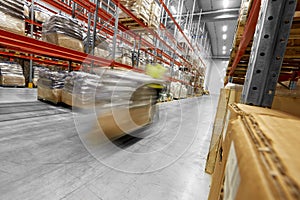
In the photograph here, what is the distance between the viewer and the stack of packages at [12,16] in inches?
69.6

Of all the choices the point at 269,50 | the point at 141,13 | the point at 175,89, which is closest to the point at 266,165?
the point at 269,50

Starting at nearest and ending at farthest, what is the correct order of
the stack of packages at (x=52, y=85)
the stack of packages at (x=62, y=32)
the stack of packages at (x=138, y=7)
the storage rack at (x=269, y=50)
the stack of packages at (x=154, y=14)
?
1. the storage rack at (x=269, y=50)
2. the stack of packages at (x=62, y=32)
3. the stack of packages at (x=52, y=85)
4. the stack of packages at (x=138, y=7)
5. the stack of packages at (x=154, y=14)

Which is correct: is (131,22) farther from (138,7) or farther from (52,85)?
(52,85)

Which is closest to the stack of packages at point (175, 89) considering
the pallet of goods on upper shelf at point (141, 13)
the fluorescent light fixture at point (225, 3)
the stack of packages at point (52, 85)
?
the pallet of goods on upper shelf at point (141, 13)

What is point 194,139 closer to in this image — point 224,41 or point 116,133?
point 116,133

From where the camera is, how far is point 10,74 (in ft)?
16.5

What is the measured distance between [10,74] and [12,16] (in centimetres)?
438

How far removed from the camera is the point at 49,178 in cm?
112

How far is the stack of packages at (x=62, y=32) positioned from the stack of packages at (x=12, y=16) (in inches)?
17.7

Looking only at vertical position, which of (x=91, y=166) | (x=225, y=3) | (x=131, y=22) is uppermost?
(x=225, y=3)

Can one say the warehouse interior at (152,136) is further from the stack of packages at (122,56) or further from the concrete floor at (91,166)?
the stack of packages at (122,56)

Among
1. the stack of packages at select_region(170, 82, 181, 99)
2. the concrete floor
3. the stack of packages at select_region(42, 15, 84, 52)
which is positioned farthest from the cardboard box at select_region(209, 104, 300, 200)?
the stack of packages at select_region(170, 82, 181, 99)

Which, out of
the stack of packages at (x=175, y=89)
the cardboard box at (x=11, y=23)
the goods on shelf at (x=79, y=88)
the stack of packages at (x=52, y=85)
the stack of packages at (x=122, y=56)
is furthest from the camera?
the stack of packages at (x=175, y=89)

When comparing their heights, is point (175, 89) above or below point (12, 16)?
below
